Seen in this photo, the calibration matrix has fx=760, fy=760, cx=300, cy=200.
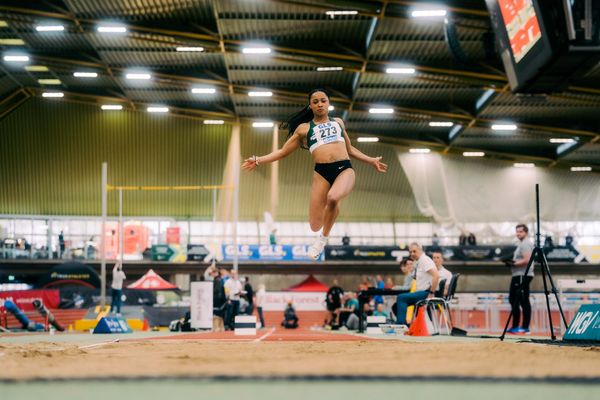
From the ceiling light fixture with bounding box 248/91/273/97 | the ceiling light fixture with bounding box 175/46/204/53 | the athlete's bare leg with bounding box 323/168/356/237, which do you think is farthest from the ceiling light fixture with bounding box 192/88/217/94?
the athlete's bare leg with bounding box 323/168/356/237

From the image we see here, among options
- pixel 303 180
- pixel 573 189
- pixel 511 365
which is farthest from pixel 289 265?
pixel 511 365

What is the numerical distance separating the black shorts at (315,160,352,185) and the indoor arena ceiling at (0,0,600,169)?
950 cm

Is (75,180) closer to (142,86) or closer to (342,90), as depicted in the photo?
(142,86)

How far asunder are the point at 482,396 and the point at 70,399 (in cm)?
153

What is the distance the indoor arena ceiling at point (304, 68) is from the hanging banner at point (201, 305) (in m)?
7.70

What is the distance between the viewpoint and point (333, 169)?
7.65 metres

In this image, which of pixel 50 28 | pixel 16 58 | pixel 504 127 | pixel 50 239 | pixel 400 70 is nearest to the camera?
pixel 50 28

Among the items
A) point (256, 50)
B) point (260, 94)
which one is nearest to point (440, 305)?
point (256, 50)

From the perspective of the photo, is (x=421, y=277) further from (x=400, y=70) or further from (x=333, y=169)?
(x=400, y=70)

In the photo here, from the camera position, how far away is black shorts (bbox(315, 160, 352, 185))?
763 centimetres

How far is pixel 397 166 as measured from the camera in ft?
128

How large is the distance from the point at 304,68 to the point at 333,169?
21545mm

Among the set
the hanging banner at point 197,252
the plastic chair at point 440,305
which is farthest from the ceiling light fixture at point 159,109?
the plastic chair at point 440,305

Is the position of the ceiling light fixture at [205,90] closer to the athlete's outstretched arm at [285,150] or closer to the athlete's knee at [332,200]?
the athlete's outstretched arm at [285,150]
